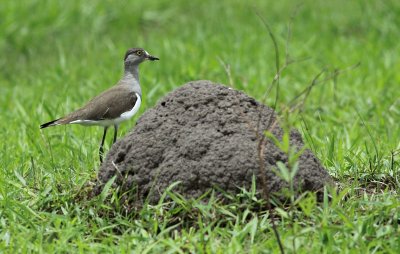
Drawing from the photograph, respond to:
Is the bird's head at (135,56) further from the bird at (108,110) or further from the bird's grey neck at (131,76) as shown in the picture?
the bird at (108,110)

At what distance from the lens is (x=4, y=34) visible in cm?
1074

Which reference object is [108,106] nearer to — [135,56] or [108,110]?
[108,110]

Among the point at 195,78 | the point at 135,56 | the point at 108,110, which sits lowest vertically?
the point at 195,78

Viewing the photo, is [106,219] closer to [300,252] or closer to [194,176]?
[194,176]

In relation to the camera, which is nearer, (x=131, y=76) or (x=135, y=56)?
(x=131, y=76)

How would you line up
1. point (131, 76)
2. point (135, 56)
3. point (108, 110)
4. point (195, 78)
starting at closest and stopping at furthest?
point (108, 110) < point (131, 76) < point (135, 56) < point (195, 78)

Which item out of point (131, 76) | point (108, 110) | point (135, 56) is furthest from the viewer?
point (135, 56)

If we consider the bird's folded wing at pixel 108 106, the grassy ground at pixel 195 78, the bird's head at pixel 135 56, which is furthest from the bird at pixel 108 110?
the bird's head at pixel 135 56

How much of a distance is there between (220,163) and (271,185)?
12.6 inches

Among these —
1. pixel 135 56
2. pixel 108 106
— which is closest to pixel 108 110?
pixel 108 106

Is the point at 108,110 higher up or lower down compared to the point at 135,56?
lower down

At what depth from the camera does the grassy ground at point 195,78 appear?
4660mm

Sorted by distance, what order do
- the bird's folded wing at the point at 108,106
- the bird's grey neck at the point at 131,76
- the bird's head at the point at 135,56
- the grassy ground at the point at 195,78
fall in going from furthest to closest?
1. the bird's head at the point at 135,56
2. the bird's grey neck at the point at 131,76
3. the bird's folded wing at the point at 108,106
4. the grassy ground at the point at 195,78

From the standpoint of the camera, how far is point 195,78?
9055mm
